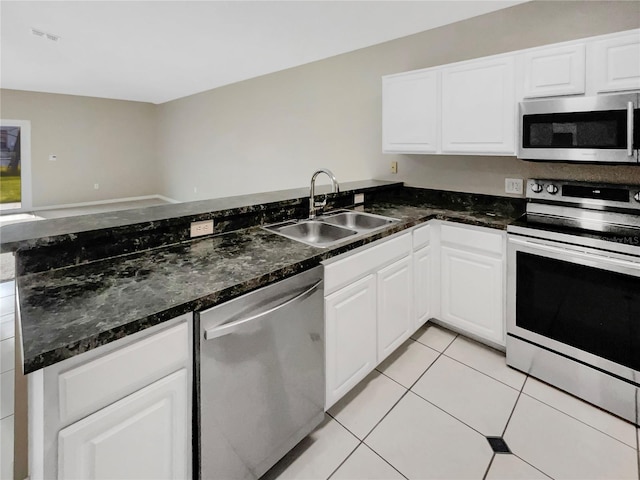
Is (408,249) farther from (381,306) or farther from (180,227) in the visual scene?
(180,227)

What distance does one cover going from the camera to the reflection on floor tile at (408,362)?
7.34 feet

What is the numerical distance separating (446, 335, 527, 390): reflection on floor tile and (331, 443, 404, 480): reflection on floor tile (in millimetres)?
1020

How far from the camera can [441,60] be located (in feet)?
10.3

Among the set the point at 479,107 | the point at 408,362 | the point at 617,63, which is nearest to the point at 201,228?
the point at 408,362

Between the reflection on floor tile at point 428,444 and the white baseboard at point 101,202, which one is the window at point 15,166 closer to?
the white baseboard at point 101,202

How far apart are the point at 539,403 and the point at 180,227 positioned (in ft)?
7.14

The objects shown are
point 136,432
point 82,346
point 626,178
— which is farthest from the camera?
point 626,178

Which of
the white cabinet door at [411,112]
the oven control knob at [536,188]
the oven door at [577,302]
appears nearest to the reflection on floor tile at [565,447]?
the oven door at [577,302]

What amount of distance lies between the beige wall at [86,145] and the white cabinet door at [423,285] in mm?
8430

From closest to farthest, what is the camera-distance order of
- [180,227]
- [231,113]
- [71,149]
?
[180,227]
[231,113]
[71,149]

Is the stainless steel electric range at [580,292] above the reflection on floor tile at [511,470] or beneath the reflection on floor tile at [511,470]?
Answer: above

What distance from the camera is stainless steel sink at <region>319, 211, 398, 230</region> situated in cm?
244

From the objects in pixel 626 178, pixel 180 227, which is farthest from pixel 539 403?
pixel 180 227

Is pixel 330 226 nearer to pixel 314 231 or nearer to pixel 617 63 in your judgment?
pixel 314 231
